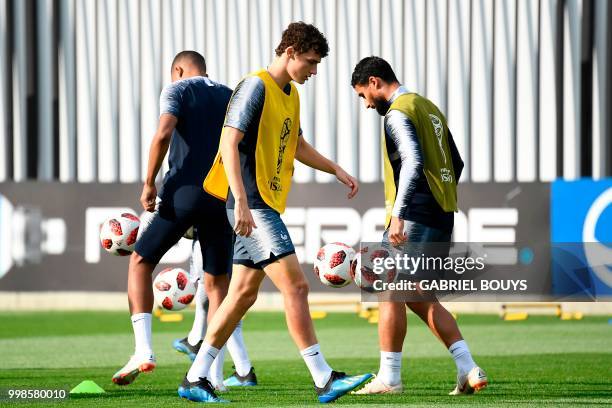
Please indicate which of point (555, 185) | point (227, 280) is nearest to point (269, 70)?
point (227, 280)

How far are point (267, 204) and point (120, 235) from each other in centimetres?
193

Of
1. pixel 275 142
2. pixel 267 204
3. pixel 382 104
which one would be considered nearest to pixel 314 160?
pixel 382 104

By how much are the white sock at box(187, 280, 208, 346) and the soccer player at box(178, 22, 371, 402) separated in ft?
5.68

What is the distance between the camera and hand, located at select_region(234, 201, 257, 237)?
6863mm

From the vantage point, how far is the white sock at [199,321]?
9016 mm

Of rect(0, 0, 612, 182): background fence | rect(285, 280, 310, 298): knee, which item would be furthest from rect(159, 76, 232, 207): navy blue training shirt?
rect(0, 0, 612, 182): background fence

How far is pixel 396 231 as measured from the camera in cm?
775

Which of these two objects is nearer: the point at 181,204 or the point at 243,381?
the point at 181,204

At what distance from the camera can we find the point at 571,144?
63.0ft

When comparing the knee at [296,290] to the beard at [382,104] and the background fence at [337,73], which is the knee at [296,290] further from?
the background fence at [337,73]

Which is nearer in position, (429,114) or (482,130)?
(429,114)

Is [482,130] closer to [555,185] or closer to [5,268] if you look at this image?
[555,185]

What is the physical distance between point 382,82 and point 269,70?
3.66 ft

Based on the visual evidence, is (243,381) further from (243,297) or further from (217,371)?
(243,297)
